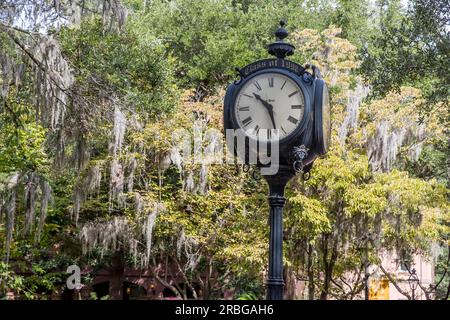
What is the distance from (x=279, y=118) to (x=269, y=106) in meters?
0.10

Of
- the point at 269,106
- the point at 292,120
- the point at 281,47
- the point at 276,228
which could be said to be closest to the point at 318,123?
the point at 292,120

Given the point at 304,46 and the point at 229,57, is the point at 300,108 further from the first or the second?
the point at 229,57

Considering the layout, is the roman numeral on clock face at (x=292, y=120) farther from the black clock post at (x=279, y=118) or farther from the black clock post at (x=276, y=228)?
the black clock post at (x=276, y=228)

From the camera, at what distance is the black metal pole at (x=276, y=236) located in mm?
4051

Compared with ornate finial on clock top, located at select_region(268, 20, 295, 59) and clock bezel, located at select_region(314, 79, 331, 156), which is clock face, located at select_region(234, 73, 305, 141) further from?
ornate finial on clock top, located at select_region(268, 20, 295, 59)

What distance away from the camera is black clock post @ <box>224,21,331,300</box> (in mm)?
4191

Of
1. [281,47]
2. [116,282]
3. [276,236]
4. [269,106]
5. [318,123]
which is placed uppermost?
[281,47]

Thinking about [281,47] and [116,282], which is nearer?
[281,47]

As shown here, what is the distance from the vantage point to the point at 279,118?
4.28m

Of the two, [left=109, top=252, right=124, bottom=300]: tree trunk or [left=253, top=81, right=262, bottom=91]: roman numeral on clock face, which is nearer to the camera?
[left=253, top=81, right=262, bottom=91]: roman numeral on clock face

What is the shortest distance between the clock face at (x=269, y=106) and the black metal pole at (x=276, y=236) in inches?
10.2

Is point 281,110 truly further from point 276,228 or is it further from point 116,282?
point 116,282

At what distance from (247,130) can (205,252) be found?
36.7 feet

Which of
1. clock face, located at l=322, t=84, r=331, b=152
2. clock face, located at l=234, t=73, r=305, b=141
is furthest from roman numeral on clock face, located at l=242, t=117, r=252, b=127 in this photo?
clock face, located at l=322, t=84, r=331, b=152
